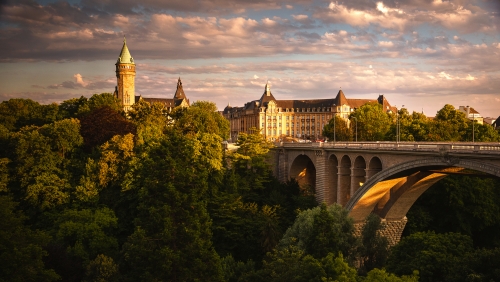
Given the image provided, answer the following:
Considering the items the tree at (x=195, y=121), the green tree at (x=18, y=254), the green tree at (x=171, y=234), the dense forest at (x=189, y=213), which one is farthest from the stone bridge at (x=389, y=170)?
the green tree at (x=18, y=254)

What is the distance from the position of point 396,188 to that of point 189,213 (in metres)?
17.9

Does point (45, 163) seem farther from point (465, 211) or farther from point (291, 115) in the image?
point (291, 115)

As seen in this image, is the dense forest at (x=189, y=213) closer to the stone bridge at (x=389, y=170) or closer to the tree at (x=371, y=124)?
the tree at (x=371, y=124)

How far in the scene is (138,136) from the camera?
168 ft

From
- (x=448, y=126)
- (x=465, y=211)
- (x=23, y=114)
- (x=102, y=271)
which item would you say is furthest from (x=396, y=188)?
(x=23, y=114)

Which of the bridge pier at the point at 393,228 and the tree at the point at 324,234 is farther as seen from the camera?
the bridge pier at the point at 393,228

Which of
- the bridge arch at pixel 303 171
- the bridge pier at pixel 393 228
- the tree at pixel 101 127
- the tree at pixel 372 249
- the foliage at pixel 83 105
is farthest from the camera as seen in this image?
the foliage at pixel 83 105

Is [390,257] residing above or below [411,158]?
below

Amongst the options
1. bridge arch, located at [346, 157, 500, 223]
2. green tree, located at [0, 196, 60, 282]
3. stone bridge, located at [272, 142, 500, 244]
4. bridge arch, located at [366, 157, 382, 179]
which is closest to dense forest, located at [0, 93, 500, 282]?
green tree, located at [0, 196, 60, 282]

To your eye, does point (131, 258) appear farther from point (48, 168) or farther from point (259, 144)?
point (259, 144)

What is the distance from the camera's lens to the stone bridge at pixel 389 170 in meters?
28.5

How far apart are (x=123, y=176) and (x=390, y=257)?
24767 millimetres

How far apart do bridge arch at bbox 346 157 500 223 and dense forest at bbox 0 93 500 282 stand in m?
2.67

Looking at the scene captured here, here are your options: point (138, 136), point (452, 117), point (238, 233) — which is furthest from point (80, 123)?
point (452, 117)
